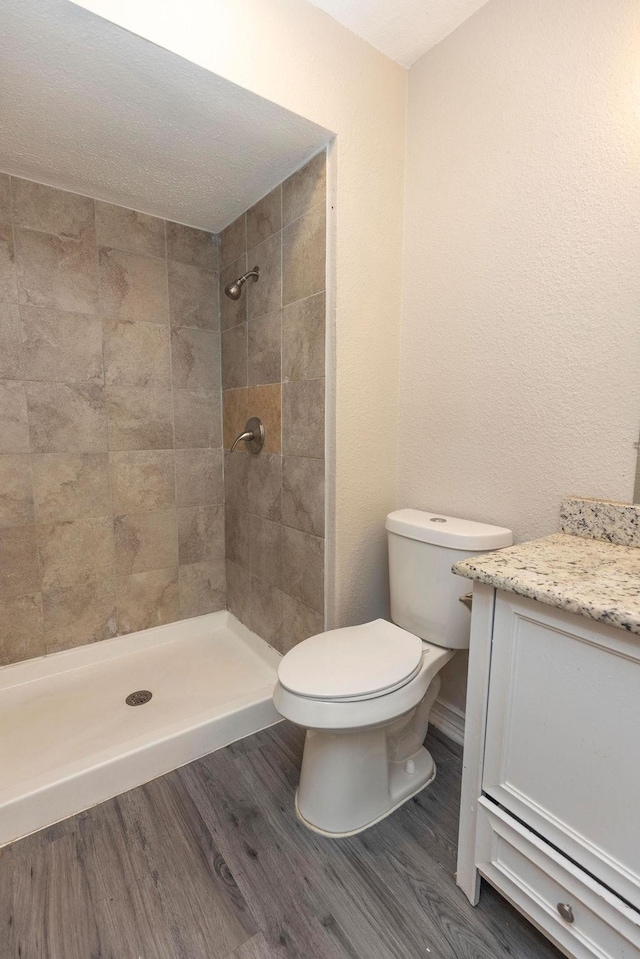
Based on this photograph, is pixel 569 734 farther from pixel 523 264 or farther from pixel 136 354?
pixel 136 354

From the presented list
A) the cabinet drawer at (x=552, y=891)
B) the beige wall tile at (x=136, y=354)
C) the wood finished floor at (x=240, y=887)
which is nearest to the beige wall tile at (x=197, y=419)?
the beige wall tile at (x=136, y=354)

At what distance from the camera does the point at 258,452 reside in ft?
6.38

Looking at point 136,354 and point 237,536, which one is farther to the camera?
point 237,536

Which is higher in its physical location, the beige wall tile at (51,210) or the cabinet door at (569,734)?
the beige wall tile at (51,210)

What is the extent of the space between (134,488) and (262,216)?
1286 millimetres

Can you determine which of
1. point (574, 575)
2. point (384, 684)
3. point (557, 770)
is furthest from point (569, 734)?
point (384, 684)

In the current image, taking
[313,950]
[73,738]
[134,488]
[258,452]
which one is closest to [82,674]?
[73,738]

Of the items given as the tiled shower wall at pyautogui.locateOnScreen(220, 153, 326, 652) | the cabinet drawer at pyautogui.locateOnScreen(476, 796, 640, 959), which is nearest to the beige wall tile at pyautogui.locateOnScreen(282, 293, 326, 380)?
the tiled shower wall at pyautogui.locateOnScreen(220, 153, 326, 652)

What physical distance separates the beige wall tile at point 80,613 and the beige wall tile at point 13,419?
2.02 ft

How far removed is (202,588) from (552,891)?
1.80 meters

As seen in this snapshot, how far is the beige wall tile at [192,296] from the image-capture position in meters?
2.06

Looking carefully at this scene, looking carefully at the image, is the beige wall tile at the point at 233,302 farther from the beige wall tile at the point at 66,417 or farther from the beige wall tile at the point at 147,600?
the beige wall tile at the point at 147,600

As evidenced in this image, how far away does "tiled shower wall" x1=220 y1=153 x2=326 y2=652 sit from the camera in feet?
5.15

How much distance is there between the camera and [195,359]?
216 centimetres
